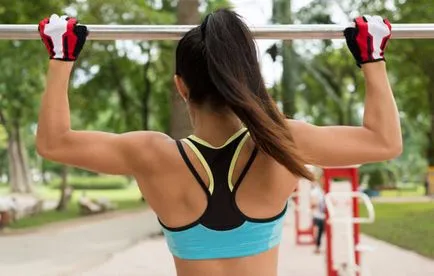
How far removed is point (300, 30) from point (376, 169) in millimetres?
15529

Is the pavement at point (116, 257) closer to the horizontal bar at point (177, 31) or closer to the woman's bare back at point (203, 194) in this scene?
the horizontal bar at point (177, 31)

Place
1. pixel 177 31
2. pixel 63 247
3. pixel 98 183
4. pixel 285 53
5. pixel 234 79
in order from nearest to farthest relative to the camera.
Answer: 1. pixel 234 79
2. pixel 177 31
3. pixel 63 247
4. pixel 285 53
5. pixel 98 183

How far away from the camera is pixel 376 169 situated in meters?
16.5

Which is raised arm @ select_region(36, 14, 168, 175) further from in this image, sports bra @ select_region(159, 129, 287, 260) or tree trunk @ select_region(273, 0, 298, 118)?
tree trunk @ select_region(273, 0, 298, 118)

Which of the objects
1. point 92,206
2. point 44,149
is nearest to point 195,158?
point 44,149

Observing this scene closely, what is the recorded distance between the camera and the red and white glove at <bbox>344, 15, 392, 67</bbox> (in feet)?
3.70

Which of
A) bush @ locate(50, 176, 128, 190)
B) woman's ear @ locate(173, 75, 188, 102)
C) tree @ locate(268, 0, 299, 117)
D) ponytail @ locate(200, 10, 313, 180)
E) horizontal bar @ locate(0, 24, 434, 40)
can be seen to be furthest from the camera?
bush @ locate(50, 176, 128, 190)

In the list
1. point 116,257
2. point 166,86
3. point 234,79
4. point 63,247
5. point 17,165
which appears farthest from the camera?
point 166,86

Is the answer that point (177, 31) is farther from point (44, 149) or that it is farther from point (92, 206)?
point (92, 206)

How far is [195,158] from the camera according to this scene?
1.04m

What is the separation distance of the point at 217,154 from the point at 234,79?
0.40ft

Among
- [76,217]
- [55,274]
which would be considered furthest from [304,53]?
[55,274]

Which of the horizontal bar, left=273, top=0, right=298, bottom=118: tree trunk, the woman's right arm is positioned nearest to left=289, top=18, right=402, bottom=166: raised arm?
the woman's right arm

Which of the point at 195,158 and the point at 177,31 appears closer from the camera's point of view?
the point at 195,158
